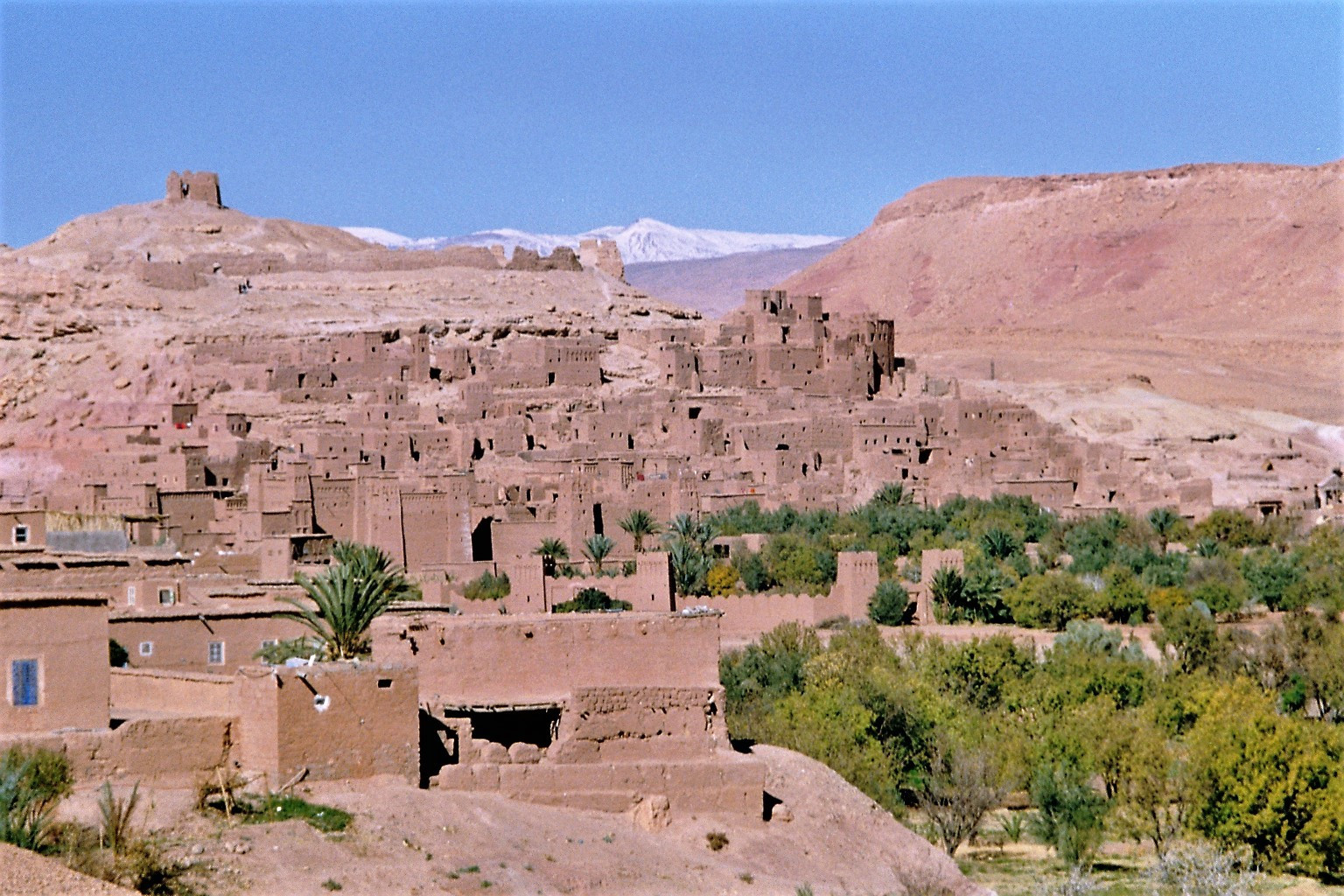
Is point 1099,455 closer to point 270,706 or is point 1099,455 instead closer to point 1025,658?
point 1025,658

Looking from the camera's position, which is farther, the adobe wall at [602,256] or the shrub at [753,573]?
the adobe wall at [602,256]

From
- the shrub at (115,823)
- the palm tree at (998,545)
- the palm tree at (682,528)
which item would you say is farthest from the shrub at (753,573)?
the shrub at (115,823)

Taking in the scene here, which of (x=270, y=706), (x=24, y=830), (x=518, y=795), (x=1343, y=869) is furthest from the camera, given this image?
(x=1343, y=869)

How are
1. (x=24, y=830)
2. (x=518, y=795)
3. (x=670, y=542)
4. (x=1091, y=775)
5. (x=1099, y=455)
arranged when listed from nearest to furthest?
(x=24, y=830)
(x=518, y=795)
(x=1091, y=775)
(x=670, y=542)
(x=1099, y=455)

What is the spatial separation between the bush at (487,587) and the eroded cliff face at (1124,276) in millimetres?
47929

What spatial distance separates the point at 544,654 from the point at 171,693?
9.73 feet

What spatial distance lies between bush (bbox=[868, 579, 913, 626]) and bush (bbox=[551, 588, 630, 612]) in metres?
5.02

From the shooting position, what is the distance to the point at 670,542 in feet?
148

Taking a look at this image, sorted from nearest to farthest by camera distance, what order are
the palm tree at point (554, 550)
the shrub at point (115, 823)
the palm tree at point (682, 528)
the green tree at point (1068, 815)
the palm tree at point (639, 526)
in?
the shrub at point (115, 823)
the green tree at point (1068, 815)
the palm tree at point (554, 550)
the palm tree at point (682, 528)
the palm tree at point (639, 526)

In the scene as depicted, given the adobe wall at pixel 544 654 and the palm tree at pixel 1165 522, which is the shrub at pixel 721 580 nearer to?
the palm tree at pixel 1165 522

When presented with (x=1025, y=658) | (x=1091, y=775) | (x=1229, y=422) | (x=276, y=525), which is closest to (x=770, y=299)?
(x=1229, y=422)

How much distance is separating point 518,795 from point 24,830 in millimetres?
4567

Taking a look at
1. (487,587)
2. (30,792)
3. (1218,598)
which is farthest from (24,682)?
(1218,598)

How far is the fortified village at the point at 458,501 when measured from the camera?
1736 centimetres
